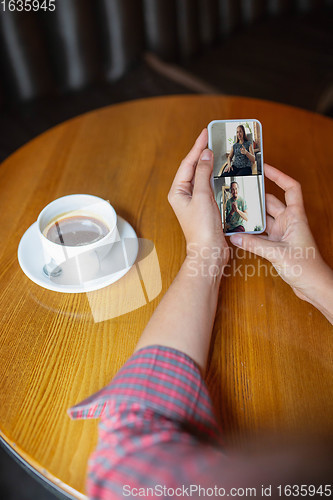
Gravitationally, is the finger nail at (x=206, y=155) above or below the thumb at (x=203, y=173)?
→ above

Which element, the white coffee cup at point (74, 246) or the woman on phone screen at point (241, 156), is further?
the woman on phone screen at point (241, 156)

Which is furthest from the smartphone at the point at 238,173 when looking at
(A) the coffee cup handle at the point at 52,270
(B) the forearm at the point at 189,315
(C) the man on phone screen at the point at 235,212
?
(A) the coffee cup handle at the point at 52,270

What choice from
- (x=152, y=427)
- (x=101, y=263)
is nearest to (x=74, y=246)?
(x=101, y=263)

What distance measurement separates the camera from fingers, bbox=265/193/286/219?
0.78 meters

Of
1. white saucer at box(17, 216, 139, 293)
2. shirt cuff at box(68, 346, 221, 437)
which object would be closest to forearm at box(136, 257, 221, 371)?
shirt cuff at box(68, 346, 221, 437)

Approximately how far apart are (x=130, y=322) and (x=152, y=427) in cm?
20

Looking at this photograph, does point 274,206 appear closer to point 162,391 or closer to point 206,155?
point 206,155

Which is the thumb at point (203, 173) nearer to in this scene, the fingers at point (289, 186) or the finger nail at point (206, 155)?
the finger nail at point (206, 155)

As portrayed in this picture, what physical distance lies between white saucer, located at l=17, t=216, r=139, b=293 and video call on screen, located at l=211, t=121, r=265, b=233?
176mm

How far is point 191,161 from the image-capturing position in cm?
76

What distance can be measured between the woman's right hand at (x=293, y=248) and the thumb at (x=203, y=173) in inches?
4.1

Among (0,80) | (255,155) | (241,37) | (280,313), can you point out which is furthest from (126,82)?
(280,313)

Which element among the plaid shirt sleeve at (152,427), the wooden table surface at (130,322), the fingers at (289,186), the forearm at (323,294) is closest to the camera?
the plaid shirt sleeve at (152,427)

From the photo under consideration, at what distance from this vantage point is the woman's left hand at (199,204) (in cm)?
69
